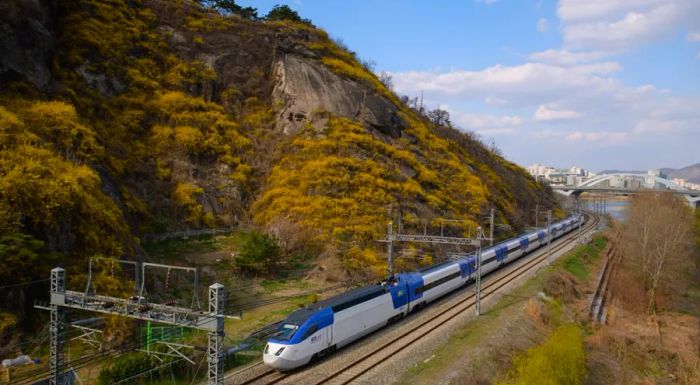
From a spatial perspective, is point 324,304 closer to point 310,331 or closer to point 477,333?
point 310,331

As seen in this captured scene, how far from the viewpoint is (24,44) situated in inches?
1563

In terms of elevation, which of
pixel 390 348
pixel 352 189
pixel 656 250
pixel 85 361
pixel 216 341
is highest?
pixel 352 189

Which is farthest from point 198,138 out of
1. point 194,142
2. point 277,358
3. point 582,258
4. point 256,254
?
point 582,258

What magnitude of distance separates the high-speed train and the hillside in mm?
6001

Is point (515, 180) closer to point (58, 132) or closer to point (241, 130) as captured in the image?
point (241, 130)

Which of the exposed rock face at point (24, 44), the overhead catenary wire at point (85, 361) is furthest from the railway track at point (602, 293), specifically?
the exposed rock face at point (24, 44)

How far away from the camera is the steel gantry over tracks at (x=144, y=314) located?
16141 millimetres

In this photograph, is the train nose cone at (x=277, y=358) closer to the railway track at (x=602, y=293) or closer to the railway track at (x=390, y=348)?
the railway track at (x=390, y=348)

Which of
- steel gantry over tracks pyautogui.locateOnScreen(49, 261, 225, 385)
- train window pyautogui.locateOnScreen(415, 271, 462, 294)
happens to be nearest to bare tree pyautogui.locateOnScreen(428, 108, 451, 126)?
train window pyautogui.locateOnScreen(415, 271, 462, 294)

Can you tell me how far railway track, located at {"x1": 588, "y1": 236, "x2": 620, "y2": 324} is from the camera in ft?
119

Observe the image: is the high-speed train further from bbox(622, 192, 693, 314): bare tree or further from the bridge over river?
the bridge over river

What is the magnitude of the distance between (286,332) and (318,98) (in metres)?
41.3

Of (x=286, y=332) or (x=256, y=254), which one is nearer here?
(x=286, y=332)

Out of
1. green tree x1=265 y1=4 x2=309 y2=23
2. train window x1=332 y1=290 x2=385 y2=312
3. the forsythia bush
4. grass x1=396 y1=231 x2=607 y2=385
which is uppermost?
green tree x1=265 y1=4 x2=309 y2=23
